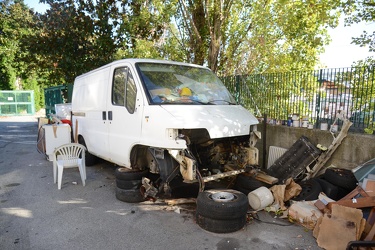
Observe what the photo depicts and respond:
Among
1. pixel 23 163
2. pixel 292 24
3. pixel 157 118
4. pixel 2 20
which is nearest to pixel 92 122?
pixel 157 118

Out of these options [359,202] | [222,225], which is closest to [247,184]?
[222,225]

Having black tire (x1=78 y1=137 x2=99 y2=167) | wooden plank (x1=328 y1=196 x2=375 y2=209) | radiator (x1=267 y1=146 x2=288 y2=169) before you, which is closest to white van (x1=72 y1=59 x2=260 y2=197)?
black tire (x1=78 y1=137 x2=99 y2=167)

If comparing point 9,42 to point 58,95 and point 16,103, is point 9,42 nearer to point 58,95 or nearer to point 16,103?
point 16,103

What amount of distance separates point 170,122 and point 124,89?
1.43 meters

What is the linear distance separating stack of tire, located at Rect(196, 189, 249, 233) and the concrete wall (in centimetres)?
257

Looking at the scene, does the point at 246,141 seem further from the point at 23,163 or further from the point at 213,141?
the point at 23,163

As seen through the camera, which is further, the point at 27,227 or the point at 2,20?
the point at 2,20

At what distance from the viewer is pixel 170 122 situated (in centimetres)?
383

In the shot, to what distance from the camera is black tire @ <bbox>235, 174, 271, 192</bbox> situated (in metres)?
4.65

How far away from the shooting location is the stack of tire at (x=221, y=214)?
139 inches

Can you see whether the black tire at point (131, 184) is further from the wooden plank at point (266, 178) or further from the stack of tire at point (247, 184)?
the wooden plank at point (266, 178)

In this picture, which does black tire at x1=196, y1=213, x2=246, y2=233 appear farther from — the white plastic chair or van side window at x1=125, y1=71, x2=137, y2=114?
the white plastic chair

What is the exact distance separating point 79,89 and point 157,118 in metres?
3.83

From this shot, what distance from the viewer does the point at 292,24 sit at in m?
7.98
